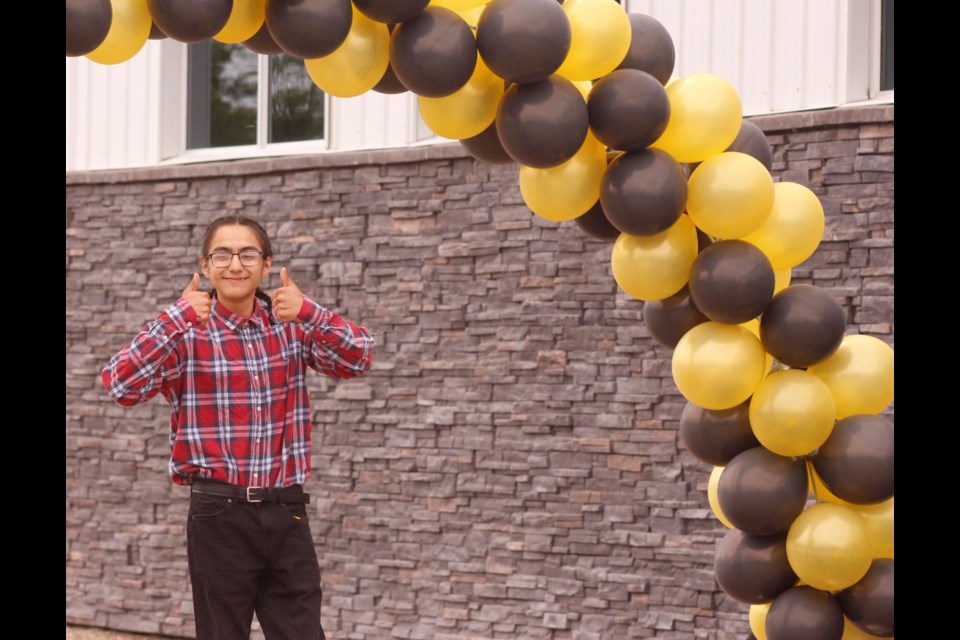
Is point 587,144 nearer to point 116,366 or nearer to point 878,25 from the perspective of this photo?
point 116,366

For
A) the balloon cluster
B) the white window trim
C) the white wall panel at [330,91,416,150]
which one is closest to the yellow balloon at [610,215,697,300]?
the balloon cluster

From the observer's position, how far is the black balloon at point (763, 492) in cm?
309

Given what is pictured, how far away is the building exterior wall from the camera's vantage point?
5.90 m

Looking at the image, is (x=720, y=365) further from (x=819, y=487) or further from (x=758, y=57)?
(x=758, y=57)

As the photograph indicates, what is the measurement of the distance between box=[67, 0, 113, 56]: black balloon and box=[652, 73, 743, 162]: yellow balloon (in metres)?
1.41

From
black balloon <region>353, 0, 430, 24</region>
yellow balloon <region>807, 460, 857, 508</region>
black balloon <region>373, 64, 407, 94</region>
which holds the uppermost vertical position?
black balloon <region>353, 0, 430, 24</region>

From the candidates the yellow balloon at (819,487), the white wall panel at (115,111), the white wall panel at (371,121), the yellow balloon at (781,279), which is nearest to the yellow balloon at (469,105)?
the yellow balloon at (781,279)

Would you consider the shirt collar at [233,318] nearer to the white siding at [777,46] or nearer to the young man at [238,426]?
the young man at [238,426]

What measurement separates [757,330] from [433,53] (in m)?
1.15

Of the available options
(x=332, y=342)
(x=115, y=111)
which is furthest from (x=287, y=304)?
(x=115, y=111)

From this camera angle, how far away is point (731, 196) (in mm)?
3150

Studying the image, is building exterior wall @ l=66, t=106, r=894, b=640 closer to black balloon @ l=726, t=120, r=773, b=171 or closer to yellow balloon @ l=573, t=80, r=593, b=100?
black balloon @ l=726, t=120, r=773, b=171

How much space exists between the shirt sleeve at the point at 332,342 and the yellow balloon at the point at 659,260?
87 cm

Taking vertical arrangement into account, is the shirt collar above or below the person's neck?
below
